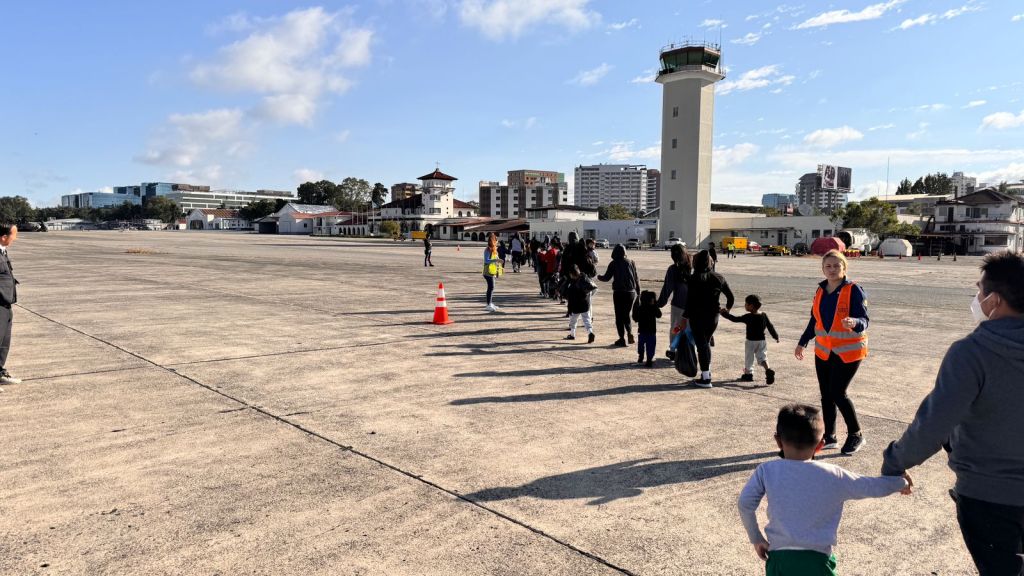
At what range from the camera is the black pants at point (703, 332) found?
23.5 ft

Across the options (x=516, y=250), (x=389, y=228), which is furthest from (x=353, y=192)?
(x=516, y=250)

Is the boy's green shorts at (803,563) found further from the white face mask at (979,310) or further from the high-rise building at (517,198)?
the high-rise building at (517,198)

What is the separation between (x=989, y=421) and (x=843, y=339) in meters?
2.77

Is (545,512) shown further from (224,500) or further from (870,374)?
(870,374)

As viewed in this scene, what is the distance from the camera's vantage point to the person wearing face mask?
2.35m

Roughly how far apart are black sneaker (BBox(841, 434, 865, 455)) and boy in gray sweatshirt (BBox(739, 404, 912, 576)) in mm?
3121

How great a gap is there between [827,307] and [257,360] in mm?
7044

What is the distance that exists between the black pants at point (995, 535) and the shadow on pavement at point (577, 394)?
4560 mm

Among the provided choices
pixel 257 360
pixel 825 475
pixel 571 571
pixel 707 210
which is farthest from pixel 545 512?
pixel 707 210

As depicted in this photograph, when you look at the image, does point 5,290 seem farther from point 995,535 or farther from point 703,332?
point 995,535

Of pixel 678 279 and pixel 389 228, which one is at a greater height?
pixel 389 228

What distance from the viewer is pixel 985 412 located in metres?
2.40

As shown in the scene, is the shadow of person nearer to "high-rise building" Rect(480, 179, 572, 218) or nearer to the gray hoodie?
the gray hoodie

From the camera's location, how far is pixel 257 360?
341 inches
